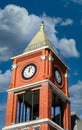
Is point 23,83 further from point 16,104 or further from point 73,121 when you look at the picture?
point 73,121

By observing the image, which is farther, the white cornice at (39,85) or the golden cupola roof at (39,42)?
the golden cupola roof at (39,42)

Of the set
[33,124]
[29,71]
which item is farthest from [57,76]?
[33,124]

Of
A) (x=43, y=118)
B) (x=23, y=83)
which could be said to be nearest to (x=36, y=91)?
(x=23, y=83)

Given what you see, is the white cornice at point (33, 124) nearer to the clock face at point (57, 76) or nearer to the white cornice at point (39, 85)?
the white cornice at point (39, 85)

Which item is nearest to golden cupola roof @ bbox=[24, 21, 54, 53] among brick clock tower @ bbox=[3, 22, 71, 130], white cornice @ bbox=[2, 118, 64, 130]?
→ brick clock tower @ bbox=[3, 22, 71, 130]

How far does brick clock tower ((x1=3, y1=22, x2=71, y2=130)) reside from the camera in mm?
50344

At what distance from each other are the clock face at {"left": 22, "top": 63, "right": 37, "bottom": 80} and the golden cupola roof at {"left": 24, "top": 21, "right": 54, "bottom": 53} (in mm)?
2982

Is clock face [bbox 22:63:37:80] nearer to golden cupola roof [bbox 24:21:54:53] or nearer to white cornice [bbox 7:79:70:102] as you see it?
white cornice [bbox 7:79:70:102]

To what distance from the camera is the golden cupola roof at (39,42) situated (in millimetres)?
56500

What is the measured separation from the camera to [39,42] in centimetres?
5744

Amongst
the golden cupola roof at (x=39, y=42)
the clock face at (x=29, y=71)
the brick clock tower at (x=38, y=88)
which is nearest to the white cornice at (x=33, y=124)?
the brick clock tower at (x=38, y=88)

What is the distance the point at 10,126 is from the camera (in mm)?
50719

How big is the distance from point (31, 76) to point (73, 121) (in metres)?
9.41

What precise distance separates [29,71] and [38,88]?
362 cm
